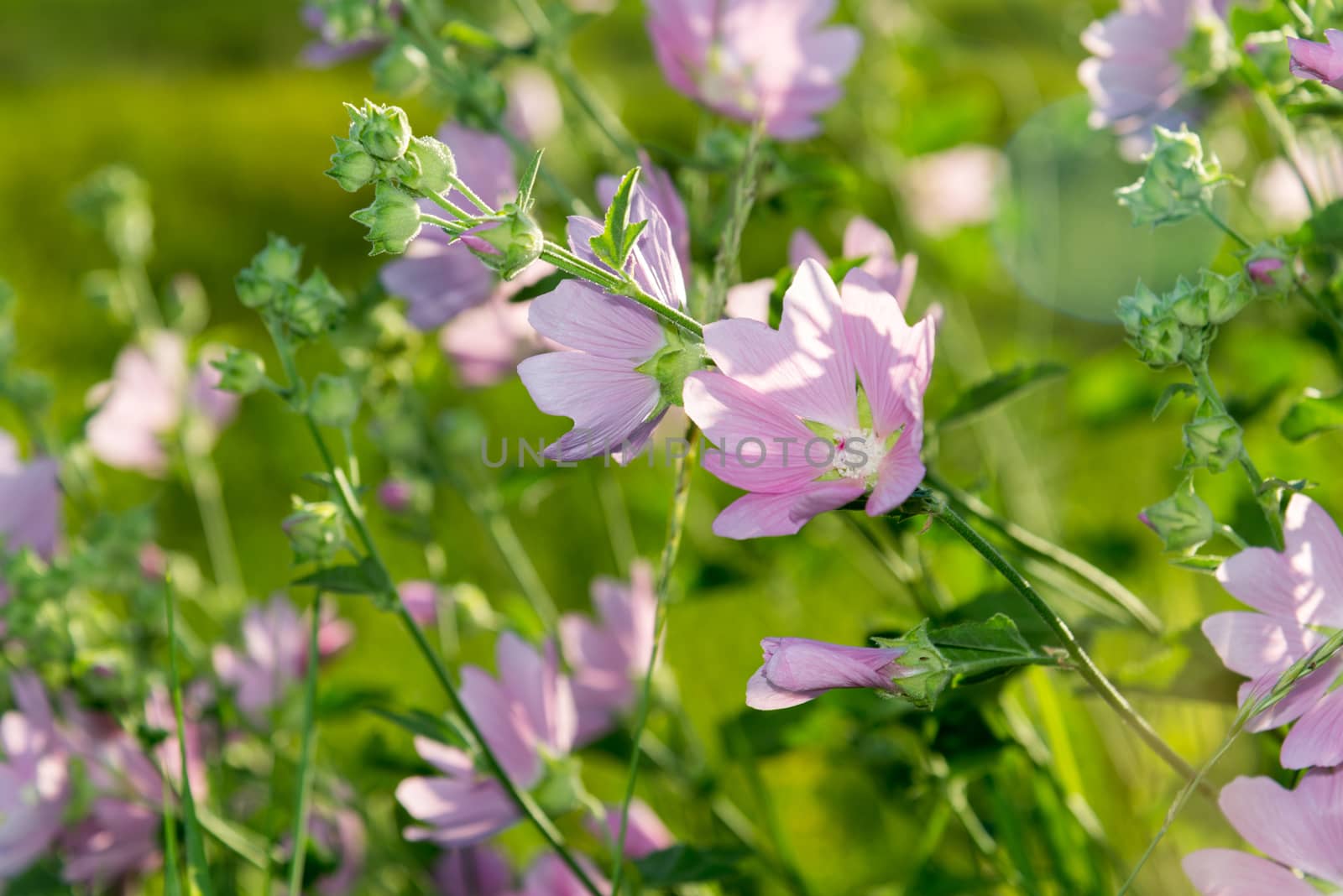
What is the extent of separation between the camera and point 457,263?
641 millimetres

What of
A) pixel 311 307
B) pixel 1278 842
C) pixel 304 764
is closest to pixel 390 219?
pixel 311 307

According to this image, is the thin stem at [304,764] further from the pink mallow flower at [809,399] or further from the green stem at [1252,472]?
the green stem at [1252,472]

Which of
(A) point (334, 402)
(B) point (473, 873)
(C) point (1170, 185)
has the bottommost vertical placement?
(B) point (473, 873)

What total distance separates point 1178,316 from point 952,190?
82 cm

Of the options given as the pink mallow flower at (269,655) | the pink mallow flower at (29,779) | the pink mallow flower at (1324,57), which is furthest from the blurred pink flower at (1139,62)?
the pink mallow flower at (29,779)

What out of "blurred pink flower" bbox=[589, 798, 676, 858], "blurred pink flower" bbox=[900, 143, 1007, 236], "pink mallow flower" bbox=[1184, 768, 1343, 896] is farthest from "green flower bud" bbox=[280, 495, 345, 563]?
"blurred pink flower" bbox=[900, 143, 1007, 236]

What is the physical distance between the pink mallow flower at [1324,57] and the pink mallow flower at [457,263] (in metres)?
0.31

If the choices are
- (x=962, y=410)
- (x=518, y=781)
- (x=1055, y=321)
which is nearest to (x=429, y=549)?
(x=518, y=781)

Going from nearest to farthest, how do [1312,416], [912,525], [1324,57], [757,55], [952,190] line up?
[1324,57]
[1312,416]
[912,525]
[757,55]
[952,190]

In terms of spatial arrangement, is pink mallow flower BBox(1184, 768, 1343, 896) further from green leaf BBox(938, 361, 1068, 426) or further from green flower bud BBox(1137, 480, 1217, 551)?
green leaf BBox(938, 361, 1068, 426)

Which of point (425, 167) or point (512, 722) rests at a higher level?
point (425, 167)

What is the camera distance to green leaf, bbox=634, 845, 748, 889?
0.51m

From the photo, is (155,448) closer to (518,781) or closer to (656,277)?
(518,781)

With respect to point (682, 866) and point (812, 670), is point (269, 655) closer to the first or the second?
point (682, 866)
